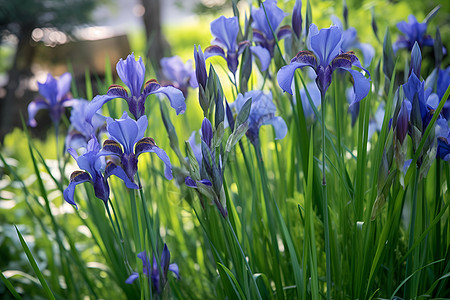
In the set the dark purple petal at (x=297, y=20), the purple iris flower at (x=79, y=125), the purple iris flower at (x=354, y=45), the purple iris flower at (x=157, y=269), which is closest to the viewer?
the purple iris flower at (x=157, y=269)

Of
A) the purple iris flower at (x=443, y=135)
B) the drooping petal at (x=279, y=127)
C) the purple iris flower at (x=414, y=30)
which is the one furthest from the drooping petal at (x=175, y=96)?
the purple iris flower at (x=414, y=30)

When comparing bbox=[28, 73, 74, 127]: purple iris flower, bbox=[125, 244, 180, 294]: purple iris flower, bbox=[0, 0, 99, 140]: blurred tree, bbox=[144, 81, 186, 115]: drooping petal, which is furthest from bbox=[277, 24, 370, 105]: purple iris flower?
bbox=[0, 0, 99, 140]: blurred tree

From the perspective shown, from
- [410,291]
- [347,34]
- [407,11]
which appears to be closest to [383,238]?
[410,291]

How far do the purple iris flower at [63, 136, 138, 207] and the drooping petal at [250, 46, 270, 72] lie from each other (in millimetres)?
362

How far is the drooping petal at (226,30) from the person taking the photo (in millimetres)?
830

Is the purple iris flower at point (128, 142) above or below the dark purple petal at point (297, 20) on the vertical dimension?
below

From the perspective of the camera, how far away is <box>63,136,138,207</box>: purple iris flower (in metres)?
0.64

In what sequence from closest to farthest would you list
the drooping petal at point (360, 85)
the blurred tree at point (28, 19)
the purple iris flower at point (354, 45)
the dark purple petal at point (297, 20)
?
the drooping petal at point (360, 85)
the dark purple petal at point (297, 20)
the purple iris flower at point (354, 45)
the blurred tree at point (28, 19)

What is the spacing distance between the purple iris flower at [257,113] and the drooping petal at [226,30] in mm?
112

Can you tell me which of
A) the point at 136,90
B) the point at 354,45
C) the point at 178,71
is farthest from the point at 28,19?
the point at 136,90

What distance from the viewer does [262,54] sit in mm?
849

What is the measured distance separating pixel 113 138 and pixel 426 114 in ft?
1.60

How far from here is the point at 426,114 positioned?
0.68 meters

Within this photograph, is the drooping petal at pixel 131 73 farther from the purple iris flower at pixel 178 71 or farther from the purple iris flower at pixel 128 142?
the purple iris flower at pixel 178 71
